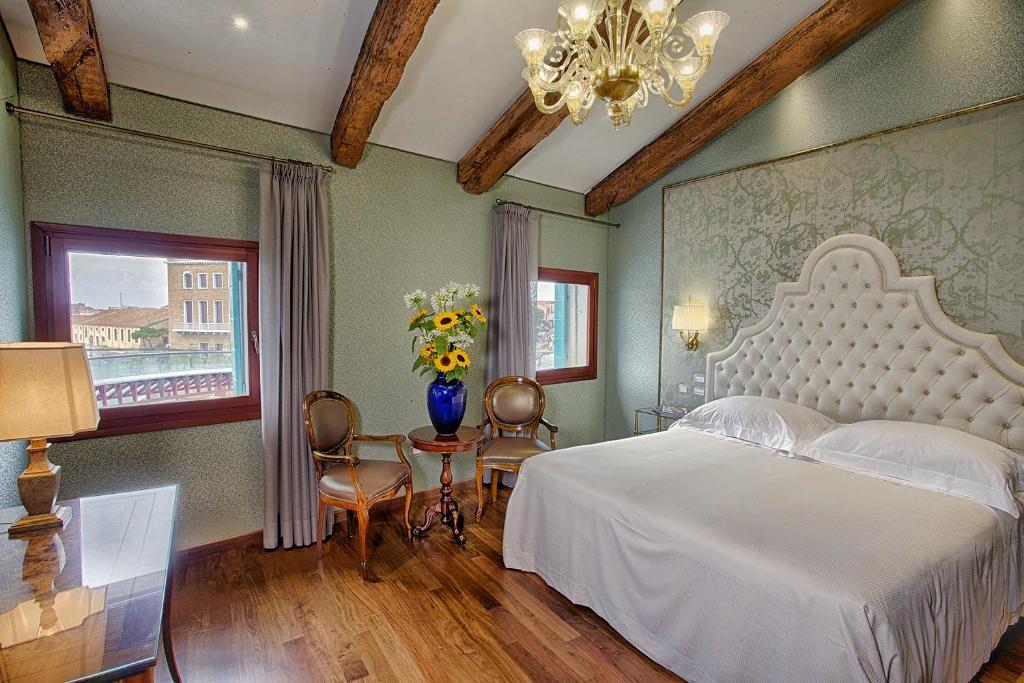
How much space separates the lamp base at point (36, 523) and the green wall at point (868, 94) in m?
4.09

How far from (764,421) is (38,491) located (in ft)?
11.7

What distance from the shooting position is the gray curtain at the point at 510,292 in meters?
4.12

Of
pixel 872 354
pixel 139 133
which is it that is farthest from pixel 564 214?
pixel 139 133

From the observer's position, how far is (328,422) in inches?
125

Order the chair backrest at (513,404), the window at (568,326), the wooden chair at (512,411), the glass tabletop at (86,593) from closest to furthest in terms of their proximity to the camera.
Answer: the glass tabletop at (86,593)
the wooden chair at (512,411)
the chair backrest at (513,404)
the window at (568,326)

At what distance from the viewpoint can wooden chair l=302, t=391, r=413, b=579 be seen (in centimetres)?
278

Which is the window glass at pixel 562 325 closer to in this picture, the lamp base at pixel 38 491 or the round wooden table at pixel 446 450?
the round wooden table at pixel 446 450

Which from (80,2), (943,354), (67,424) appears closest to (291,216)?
(80,2)

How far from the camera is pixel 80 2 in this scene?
2041mm

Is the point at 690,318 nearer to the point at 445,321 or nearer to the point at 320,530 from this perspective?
the point at 445,321

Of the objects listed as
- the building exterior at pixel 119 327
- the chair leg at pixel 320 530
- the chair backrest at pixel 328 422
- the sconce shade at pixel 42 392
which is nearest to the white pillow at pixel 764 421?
the chair backrest at pixel 328 422

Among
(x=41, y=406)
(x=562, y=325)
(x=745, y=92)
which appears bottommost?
(x=41, y=406)

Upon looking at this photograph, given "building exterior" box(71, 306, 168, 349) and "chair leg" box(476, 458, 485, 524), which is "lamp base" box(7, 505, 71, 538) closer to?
"building exterior" box(71, 306, 168, 349)

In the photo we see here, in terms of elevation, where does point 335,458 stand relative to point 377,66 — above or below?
below
